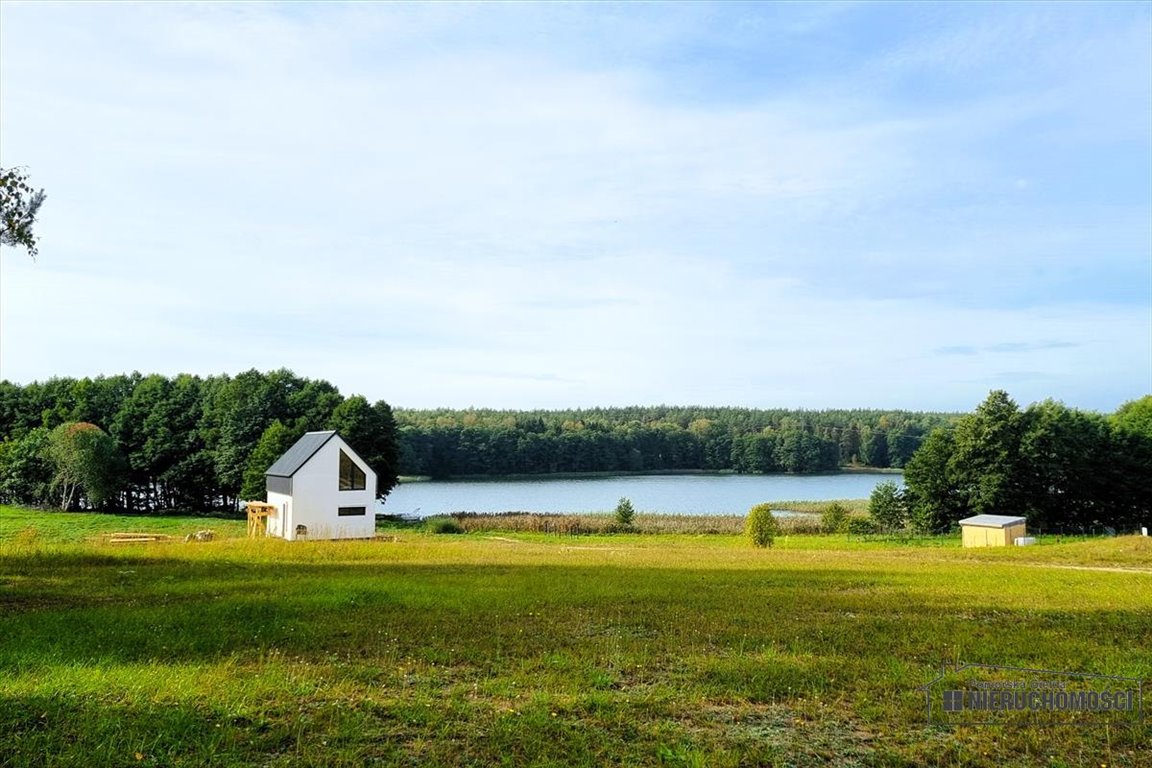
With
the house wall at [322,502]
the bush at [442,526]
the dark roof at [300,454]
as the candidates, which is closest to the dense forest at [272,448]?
the bush at [442,526]

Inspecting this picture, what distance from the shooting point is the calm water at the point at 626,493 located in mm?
78875

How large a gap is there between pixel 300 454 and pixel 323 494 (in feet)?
11.1

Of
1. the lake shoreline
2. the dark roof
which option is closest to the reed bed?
the dark roof

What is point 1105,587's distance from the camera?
17828mm

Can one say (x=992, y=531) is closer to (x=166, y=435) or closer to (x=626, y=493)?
(x=626, y=493)

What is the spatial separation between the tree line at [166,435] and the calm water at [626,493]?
1237 centimetres

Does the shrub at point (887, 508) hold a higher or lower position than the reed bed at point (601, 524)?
higher

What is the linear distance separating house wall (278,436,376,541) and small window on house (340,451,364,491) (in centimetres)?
27

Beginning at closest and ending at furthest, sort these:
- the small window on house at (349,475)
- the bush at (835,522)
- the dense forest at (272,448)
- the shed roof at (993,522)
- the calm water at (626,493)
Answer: the shed roof at (993,522) < the small window on house at (349,475) < the dense forest at (272,448) < the bush at (835,522) < the calm water at (626,493)

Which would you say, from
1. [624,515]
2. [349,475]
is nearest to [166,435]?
[349,475]

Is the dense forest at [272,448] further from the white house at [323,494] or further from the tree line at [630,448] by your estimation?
the tree line at [630,448]

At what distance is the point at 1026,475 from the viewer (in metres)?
54.4

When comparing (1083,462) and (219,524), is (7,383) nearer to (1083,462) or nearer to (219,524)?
(219,524)

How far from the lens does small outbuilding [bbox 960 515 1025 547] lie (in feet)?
132
